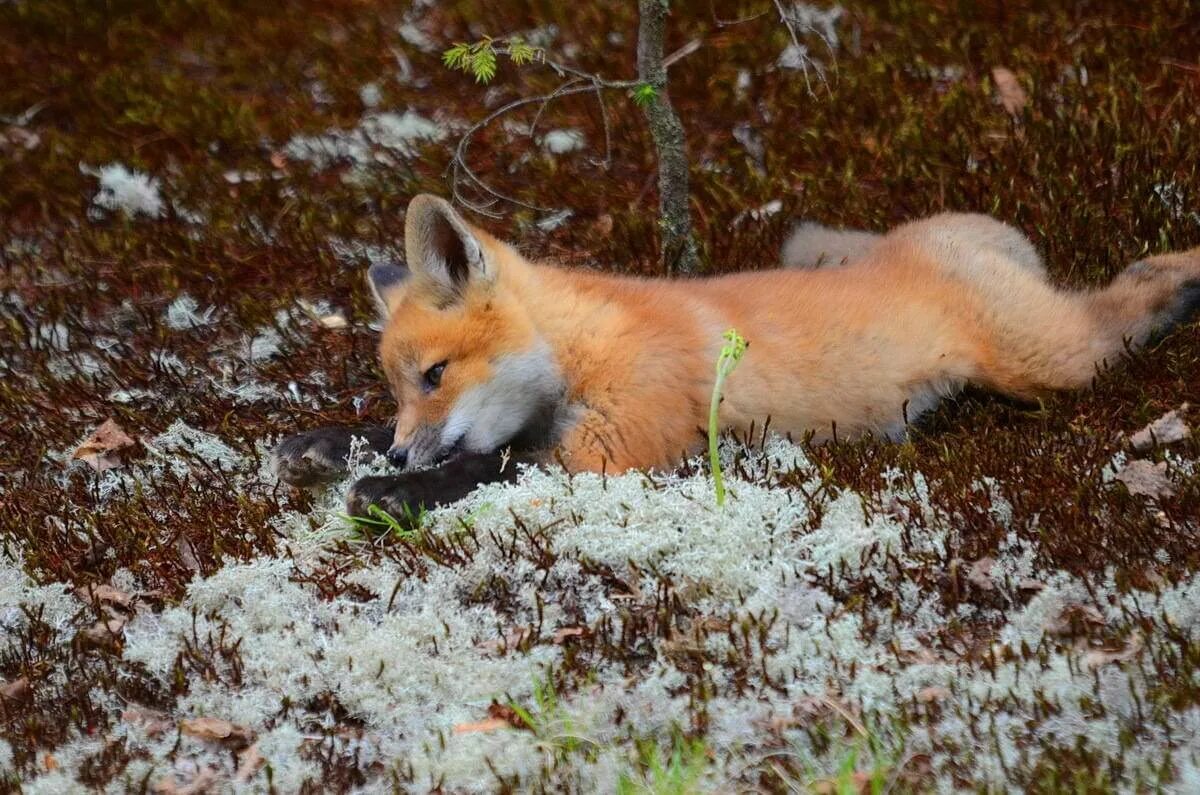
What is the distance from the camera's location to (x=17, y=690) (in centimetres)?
516

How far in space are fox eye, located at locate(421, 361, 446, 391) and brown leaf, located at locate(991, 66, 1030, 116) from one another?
4.80 m

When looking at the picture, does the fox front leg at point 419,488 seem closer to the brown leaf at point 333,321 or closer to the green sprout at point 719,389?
the green sprout at point 719,389

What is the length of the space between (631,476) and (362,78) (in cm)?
612

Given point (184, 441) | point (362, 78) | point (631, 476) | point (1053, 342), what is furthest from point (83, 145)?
point (1053, 342)

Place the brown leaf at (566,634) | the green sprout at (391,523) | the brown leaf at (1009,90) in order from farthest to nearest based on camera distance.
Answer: the brown leaf at (1009,90), the green sprout at (391,523), the brown leaf at (566,634)

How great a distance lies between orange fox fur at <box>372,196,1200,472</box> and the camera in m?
5.88

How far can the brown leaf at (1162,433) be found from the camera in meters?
5.67

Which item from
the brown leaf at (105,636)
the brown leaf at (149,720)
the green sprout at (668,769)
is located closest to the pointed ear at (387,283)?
the brown leaf at (105,636)

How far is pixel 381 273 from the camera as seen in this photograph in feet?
22.9

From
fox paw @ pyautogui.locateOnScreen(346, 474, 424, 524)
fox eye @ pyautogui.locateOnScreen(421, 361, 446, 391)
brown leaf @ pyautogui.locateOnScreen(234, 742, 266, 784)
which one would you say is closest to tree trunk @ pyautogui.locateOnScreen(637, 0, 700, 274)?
fox eye @ pyautogui.locateOnScreen(421, 361, 446, 391)

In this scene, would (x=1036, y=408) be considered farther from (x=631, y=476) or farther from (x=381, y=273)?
(x=381, y=273)

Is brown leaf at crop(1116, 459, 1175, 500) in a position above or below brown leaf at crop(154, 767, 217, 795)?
above

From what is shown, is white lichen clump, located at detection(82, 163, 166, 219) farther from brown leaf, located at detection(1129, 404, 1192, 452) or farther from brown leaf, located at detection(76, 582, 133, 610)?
brown leaf, located at detection(1129, 404, 1192, 452)

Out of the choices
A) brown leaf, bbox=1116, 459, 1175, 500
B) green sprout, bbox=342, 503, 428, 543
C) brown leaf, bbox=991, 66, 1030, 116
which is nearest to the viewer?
brown leaf, bbox=1116, 459, 1175, 500
